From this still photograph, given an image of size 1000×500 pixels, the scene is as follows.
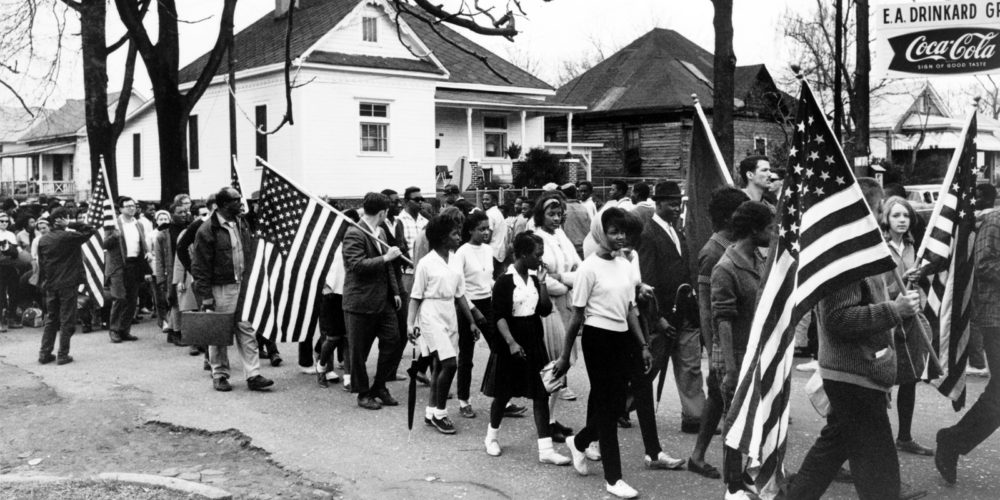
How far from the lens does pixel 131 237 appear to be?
1489cm

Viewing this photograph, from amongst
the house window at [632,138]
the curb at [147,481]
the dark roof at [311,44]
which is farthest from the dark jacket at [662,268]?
the house window at [632,138]

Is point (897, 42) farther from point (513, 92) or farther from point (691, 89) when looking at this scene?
point (691, 89)

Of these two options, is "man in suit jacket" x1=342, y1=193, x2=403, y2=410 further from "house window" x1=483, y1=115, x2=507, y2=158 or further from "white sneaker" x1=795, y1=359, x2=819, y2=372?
"house window" x1=483, y1=115, x2=507, y2=158

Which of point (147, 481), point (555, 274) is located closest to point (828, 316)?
point (555, 274)

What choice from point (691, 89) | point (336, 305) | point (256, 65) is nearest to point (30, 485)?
point (336, 305)

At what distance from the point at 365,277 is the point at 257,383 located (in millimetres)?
1911

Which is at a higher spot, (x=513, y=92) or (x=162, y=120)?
(x=513, y=92)

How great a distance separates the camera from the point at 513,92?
37250 mm

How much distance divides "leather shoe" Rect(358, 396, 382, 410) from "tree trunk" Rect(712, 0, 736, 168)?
745cm

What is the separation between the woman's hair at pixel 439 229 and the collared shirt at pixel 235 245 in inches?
116

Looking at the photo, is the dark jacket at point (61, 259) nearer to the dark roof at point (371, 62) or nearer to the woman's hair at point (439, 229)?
the woman's hair at point (439, 229)

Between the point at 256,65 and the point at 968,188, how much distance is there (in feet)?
91.0

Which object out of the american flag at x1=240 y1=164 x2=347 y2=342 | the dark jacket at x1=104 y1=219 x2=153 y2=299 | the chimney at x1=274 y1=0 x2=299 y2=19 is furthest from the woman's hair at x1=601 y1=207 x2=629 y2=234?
the chimney at x1=274 y1=0 x2=299 y2=19

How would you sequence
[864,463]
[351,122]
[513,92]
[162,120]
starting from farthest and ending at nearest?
1. [513,92]
2. [351,122]
3. [162,120]
4. [864,463]
